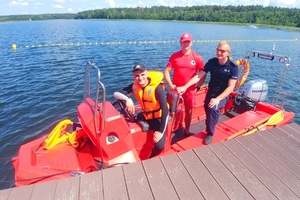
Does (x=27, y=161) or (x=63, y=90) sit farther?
(x=63, y=90)

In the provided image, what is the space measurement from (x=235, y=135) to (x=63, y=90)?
25.5 feet

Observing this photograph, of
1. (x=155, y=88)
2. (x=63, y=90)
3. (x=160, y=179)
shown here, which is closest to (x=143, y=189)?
(x=160, y=179)

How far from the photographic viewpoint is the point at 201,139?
3668 mm

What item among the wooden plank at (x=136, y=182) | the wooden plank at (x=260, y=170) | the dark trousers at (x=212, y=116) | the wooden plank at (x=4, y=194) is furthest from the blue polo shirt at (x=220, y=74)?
the wooden plank at (x=4, y=194)

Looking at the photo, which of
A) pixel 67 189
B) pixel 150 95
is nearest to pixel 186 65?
pixel 150 95

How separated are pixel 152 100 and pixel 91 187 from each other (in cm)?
150

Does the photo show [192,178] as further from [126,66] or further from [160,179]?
[126,66]

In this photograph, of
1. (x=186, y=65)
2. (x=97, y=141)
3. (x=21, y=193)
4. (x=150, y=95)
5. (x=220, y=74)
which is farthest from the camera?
(x=186, y=65)

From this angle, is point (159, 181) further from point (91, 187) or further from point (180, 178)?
point (91, 187)

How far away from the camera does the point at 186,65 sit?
4.00 meters

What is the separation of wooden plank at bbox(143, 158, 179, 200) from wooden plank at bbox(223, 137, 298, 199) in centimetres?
111

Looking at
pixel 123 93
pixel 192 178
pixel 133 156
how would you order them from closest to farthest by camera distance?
pixel 192 178 → pixel 133 156 → pixel 123 93

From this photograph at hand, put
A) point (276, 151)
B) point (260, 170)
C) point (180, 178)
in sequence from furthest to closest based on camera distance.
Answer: point (276, 151) < point (260, 170) < point (180, 178)

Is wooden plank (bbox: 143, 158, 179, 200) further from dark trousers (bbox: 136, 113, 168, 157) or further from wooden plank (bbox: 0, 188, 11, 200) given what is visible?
wooden plank (bbox: 0, 188, 11, 200)
